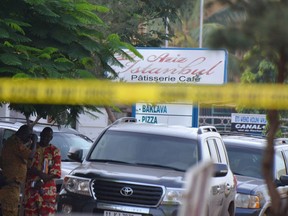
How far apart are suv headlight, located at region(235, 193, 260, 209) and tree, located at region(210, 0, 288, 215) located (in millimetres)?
7573

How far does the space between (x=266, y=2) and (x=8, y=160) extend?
7189 mm

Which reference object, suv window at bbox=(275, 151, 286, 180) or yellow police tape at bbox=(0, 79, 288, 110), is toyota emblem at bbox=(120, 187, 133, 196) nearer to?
suv window at bbox=(275, 151, 286, 180)

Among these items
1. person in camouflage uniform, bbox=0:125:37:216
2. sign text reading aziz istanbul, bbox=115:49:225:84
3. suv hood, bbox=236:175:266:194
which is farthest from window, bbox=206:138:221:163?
sign text reading aziz istanbul, bbox=115:49:225:84

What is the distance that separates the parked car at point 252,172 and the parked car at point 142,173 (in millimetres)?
492

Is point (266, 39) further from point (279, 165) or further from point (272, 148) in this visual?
point (279, 165)

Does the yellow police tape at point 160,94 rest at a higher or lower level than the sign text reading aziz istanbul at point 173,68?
lower

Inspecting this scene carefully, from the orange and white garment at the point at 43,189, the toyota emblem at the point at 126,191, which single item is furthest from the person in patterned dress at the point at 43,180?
the toyota emblem at the point at 126,191

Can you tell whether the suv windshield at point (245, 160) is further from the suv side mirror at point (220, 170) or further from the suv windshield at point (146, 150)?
the suv windshield at point (146, 150)

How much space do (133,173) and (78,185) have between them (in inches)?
28.4

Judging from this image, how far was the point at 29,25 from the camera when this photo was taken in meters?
8.79

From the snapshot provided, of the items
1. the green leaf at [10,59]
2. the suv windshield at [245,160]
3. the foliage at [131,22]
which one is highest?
the foliage at [131,22]

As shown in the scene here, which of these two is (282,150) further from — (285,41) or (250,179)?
(285,41)

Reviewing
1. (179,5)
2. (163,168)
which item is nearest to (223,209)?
(163,168)

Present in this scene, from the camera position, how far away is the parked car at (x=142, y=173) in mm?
9883
